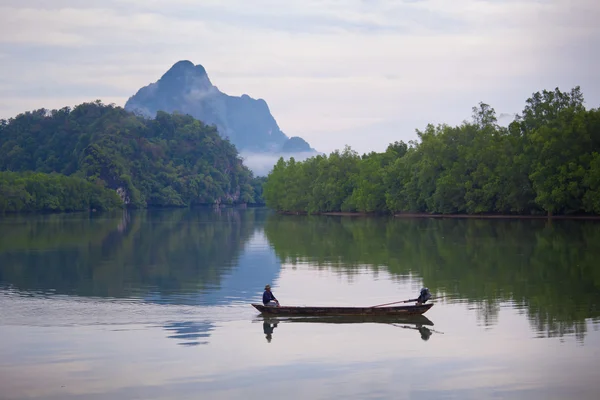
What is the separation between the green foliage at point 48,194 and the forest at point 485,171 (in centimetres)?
3886

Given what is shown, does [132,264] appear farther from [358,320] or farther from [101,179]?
[101,179]

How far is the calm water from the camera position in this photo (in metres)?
16.7

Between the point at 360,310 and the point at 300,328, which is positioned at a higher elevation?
the point at 360,310

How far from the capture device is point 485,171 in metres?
88.6

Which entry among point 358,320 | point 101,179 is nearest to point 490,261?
point 358,320

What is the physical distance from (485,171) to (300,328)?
226ft

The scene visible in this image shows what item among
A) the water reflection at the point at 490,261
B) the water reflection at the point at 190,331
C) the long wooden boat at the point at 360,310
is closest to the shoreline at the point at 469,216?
the water reflection at the point at 490,261

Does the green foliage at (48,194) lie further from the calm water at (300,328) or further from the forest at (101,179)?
the calm water at (300,328)

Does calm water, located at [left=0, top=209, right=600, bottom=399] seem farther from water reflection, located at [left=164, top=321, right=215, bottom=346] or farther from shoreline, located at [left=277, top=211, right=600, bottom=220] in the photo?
shoreline, located at [left=277, top=211, right=600, bottom=220]

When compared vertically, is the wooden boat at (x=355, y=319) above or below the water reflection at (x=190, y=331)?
above

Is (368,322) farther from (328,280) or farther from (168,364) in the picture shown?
(328,280)

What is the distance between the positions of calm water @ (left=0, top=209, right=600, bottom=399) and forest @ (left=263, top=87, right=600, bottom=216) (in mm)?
30143

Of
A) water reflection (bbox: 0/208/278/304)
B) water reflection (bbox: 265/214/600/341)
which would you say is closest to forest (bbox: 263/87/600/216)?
water reflection (bbox: 265/214/600/341)

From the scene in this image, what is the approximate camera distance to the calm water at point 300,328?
16703 millimetres
